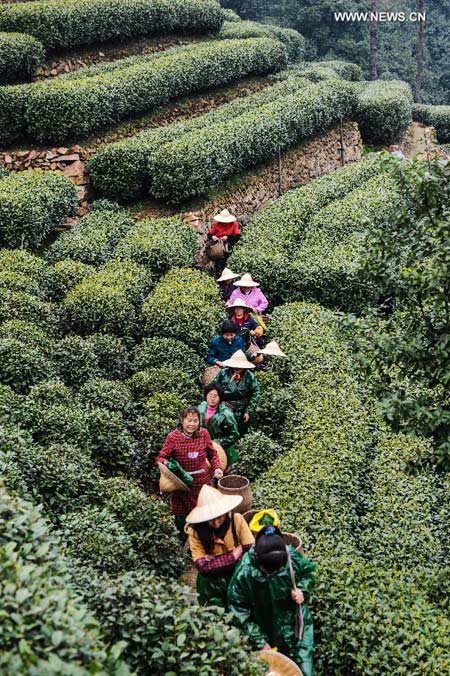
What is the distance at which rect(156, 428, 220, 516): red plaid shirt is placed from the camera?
302 inches

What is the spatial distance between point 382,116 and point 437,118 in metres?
7.55

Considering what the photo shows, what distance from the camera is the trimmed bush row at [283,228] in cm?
1459

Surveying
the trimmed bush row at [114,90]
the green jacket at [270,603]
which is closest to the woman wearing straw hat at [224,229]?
the trimmed bush row at [114,90]

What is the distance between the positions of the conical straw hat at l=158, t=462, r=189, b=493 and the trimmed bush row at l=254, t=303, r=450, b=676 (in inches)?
42.0

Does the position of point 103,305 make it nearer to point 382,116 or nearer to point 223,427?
point 223,427

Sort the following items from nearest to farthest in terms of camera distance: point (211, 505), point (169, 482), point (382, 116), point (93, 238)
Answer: point (211, 505), point (169, 482), point (93, 238), point (382, 116)

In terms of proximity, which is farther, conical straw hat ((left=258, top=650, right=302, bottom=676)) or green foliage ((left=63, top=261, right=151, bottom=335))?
green foliage ((left=63, top=261, right=151, bottom=335))

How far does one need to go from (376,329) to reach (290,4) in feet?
126

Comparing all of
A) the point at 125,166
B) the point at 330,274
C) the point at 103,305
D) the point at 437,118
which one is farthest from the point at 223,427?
the point at 437,118

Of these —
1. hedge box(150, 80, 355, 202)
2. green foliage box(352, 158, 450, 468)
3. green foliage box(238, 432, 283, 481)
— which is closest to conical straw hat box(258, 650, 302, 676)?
green foliage box(352, 158, 450, 468)

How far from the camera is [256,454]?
9.38 meters

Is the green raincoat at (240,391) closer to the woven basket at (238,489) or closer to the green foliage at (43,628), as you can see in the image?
the woven basket at (238,489)

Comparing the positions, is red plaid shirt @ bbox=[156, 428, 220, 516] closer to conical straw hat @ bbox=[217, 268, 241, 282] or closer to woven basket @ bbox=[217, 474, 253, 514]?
woven basket @ bbox=[217, 474, 253, 514]

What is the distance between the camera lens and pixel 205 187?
16.4 metres
